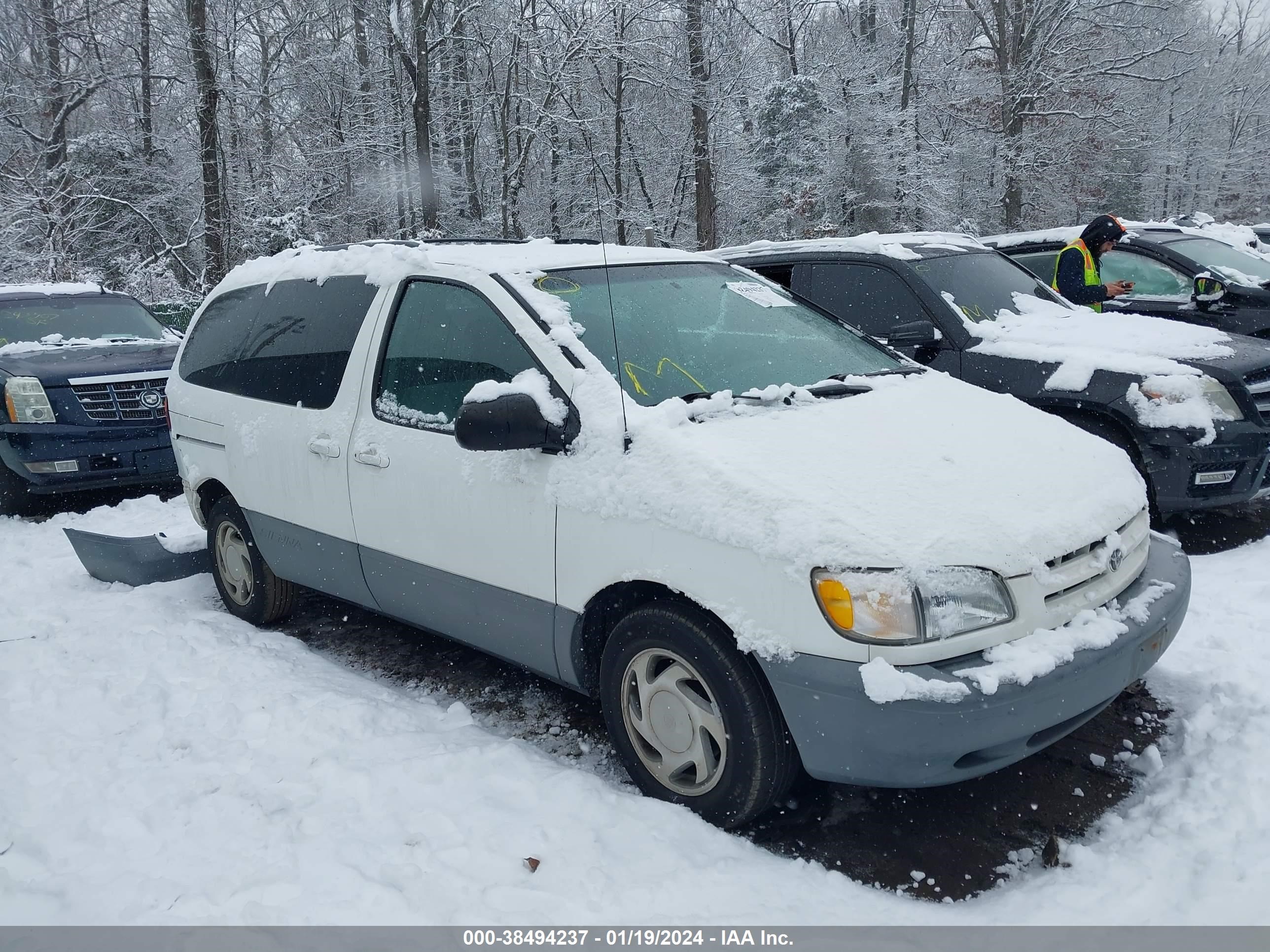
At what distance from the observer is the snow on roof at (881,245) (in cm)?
646

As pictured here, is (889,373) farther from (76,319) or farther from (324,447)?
(76,319)

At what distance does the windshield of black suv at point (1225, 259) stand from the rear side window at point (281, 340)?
23.0ft

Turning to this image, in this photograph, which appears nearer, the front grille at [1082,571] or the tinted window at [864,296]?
the front grille at [1082,571]

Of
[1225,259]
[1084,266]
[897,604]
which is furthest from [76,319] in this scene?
[1225,259]

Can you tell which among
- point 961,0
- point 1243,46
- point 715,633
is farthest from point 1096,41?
point 1243,46

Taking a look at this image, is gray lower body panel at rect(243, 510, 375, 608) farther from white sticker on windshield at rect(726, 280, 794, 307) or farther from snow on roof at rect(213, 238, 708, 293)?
white sticker on windshield at rect(726, 280, 794, 307)

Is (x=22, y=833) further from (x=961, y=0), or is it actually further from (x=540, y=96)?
(x=961, y=0)

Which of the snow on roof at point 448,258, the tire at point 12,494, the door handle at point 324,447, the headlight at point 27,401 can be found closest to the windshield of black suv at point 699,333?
the snow on roof at point 448,258

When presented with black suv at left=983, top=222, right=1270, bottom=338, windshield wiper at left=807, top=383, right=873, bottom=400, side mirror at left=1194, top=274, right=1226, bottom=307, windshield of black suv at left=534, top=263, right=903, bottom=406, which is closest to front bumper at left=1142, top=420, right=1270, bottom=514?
windshield of black suv at left=534, top=263, right=903, bottom=406

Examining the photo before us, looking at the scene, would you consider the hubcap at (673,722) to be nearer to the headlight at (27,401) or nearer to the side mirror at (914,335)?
the side mirror at (914,335)

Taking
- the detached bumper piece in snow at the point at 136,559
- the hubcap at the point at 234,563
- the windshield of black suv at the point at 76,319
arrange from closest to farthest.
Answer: the hubcap at the point at 234,563 < the detached bumper piece in snow at the point at 136,559 < the windshield of black suv at the point at 76,319

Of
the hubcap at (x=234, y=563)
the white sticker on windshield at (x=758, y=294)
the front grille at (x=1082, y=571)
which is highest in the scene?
the white sticker on windshield at (x=758, y=294)

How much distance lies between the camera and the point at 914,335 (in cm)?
577

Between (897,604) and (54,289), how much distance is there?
30.3 ft
